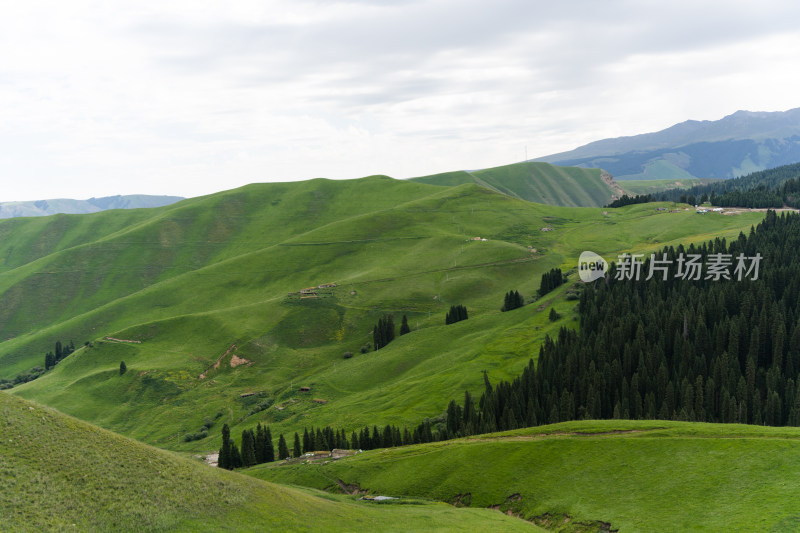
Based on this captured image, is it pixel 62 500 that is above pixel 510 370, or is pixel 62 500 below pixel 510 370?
above

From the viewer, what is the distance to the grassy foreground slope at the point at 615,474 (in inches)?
2138

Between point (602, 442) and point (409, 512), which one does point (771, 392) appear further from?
point (409, 512)

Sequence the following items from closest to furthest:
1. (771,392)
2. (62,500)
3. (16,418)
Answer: (62,500) < (16,418) < (771,392)

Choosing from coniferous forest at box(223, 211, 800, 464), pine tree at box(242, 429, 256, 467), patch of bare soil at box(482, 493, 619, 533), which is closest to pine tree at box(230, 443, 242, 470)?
pine tree at box(242, 429, 256, 467)

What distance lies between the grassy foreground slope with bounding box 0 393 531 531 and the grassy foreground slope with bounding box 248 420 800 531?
1391cm

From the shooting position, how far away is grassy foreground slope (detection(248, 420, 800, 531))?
54.3 meters

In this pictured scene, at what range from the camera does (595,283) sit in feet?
Answer: 635

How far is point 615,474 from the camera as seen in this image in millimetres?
68500

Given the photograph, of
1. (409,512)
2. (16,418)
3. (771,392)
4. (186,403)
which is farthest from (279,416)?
(771,392)

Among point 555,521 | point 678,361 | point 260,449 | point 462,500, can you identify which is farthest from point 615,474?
point 260,449

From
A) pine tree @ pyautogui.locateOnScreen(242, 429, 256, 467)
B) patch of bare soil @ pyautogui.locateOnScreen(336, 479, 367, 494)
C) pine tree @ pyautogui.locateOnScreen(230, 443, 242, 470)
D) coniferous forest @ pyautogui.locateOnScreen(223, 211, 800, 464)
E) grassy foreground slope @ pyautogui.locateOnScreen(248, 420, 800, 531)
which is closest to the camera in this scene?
grassy foreground slope @ pyautogui.locateOnScreen(248, 420, 800, 531)

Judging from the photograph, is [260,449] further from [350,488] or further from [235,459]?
[350,488]

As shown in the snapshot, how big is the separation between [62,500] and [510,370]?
12133 cm

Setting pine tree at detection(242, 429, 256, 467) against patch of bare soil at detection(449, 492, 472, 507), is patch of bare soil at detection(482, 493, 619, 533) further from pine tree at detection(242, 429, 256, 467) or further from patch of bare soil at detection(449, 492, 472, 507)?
pine tree at detection(242, 429, 256, 467)
